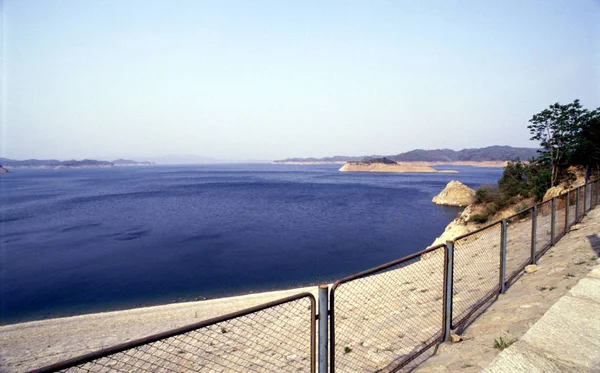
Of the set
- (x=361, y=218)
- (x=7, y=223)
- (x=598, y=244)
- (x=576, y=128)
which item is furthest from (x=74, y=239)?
(x=576, y=128)

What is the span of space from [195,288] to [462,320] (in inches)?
589

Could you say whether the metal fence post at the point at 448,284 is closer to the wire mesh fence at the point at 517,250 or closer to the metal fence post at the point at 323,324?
the metal fence post at the point at 323,324

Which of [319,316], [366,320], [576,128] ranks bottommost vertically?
[366,320]

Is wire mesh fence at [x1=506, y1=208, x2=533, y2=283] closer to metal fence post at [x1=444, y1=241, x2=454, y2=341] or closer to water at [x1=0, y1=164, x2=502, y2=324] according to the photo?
metal fence post at [x1=444, y1=241, x2=454, y2=341]

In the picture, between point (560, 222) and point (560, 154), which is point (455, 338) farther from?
point (560, 154)

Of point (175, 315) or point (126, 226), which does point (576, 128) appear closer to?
point (175, 315)

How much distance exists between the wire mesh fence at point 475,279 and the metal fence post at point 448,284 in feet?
1.06

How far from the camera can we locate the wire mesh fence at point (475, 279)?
592 centimetres

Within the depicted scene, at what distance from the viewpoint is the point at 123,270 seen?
2034 centimetres

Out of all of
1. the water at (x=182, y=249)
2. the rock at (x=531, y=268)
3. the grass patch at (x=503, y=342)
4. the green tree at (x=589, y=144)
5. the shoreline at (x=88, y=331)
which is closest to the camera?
the grass patch at (x=503, y=342)

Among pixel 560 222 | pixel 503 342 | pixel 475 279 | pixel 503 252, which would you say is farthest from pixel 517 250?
pixel 503 342

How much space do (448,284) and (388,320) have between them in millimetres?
3251

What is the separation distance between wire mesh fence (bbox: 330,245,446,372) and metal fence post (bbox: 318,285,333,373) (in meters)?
0.10

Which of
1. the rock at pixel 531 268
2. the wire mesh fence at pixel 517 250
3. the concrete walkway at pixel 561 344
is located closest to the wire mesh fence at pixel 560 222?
the wire mesh fence at pixel 517 250
